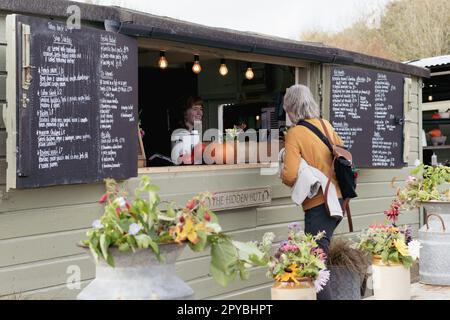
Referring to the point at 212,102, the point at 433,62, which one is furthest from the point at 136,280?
the point at 433,62

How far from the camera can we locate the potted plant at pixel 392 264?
3.98 meters

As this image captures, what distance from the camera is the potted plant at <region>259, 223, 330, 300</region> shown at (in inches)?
133

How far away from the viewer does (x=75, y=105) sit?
409 cm

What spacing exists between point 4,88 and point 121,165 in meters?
0.90

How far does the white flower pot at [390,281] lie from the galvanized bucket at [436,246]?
3.54 feet

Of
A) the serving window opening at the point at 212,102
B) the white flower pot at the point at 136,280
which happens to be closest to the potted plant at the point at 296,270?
the white flower pot at the point at 136,280

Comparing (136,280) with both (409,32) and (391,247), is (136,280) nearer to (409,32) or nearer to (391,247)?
(391,247)

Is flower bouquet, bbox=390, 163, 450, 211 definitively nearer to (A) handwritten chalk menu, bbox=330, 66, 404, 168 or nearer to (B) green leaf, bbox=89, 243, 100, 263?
(A) handwritten chalk menu, bbox=330, 66, 404, 168

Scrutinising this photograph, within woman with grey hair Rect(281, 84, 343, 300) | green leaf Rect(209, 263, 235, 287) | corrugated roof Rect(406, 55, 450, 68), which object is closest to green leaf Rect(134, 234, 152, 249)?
green leaf Rect(209, 263, 235, 287)

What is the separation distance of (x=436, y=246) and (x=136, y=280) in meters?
3.31

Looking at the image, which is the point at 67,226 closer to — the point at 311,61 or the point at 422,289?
the point at 422,289

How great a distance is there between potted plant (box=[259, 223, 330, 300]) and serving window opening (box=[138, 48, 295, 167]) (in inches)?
82.1

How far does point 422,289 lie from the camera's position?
4875 mm
